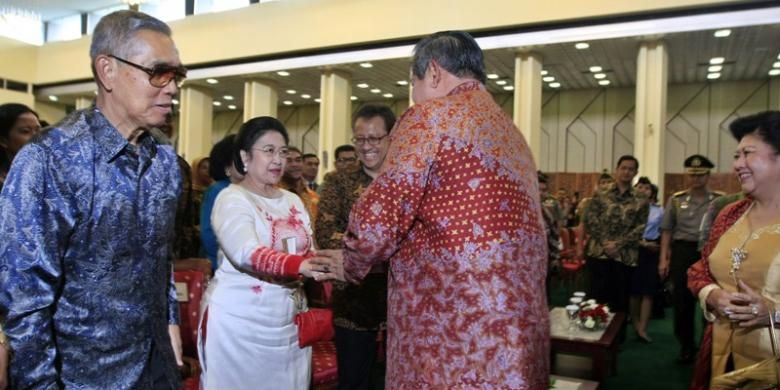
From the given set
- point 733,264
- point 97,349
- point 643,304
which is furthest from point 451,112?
point 643,304

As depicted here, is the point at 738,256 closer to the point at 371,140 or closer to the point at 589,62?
the point at 371,140

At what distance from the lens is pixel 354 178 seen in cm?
279

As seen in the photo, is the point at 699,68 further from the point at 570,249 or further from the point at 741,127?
the point at 741,127

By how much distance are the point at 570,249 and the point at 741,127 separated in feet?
22.3

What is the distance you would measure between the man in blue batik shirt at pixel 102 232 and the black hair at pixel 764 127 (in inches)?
83.1

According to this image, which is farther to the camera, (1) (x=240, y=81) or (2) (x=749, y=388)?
(1) (x=240, y=81)

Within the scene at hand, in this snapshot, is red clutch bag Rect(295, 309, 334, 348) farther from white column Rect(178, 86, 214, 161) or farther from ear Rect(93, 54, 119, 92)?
white column Rect(178, 86, 214, 161)

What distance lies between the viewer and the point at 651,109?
10742 millimetres

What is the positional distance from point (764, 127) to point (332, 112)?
12.0 metres

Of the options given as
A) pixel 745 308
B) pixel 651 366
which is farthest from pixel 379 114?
pixel 651 366

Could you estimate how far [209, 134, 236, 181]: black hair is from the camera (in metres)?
3.02

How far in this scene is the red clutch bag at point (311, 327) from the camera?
2.28 m

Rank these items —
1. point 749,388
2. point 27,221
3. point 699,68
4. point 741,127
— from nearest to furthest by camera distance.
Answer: point 27,221 → point 749,388 → point 741,127 → point 699,68

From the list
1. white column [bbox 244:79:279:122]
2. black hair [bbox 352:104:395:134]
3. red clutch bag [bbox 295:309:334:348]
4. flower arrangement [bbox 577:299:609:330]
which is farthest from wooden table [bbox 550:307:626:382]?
white column [bbox 244:79:279:122]
